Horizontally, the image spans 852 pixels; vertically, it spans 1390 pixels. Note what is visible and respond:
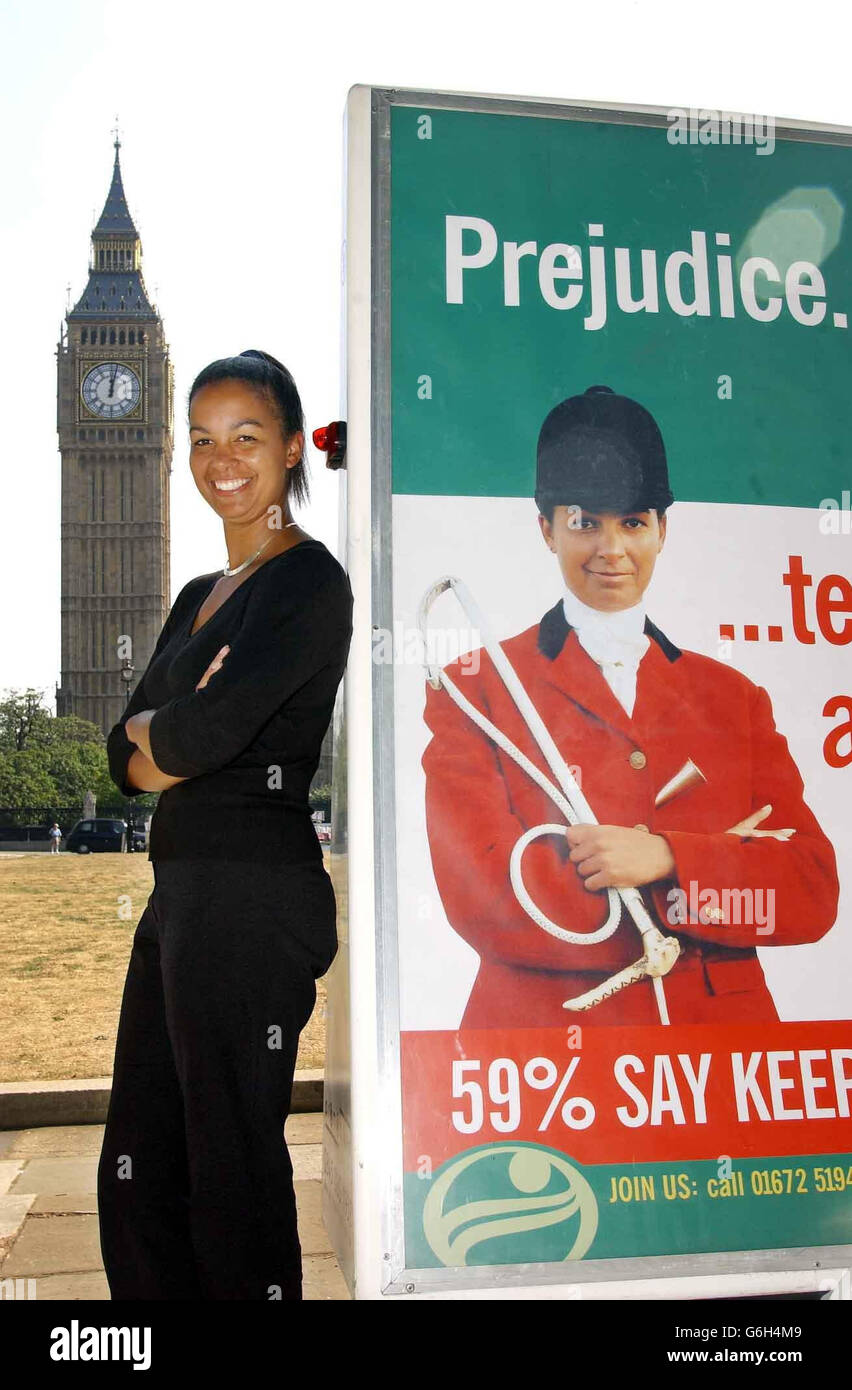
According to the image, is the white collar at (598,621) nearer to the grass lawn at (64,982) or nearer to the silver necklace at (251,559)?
the silver necklace at (251,559)

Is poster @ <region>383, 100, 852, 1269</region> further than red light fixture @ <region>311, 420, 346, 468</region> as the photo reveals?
No

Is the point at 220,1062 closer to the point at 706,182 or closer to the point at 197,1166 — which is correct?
the point at 197,1166

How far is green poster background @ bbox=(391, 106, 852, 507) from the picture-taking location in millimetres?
2201

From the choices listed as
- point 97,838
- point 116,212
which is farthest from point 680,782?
point 116,212

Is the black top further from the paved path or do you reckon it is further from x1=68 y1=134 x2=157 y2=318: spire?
x1=68 y1=134 x2=157 y2=318: spire

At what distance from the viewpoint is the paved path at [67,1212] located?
2758 millimetres

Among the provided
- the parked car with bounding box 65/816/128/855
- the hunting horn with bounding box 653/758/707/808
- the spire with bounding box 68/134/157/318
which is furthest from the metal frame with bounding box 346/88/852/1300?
the spire with bounding box 68/134/157/318

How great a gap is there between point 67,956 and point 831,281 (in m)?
9.19

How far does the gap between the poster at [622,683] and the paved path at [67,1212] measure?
88cm

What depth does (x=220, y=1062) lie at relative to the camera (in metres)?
2.00

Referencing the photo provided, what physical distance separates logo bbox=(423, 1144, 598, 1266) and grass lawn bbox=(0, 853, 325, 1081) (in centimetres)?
335

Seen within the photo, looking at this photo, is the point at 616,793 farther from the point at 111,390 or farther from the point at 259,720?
the point at 111,390

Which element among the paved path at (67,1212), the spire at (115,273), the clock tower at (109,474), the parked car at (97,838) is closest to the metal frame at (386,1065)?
the paved path at (67,1212)

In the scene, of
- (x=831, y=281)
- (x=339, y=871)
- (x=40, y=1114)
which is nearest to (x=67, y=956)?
(x=40, y=1114)
